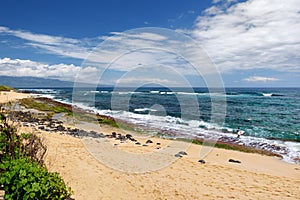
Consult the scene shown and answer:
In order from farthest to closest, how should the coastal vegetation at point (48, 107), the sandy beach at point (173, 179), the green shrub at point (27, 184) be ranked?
the coastal vegetation at point (48, 107)
the sandy beach at point (173, 179)
the green shrub at point (27, 184)

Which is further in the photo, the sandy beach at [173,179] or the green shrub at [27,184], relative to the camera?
the sandy beach at [173,179]

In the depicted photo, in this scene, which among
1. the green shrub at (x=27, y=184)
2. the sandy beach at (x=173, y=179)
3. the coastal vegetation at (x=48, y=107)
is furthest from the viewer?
the coastal vegetation at (x=48, y=107)

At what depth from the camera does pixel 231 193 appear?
7500 mm

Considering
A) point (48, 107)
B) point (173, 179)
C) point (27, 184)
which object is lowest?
point (173, 179)

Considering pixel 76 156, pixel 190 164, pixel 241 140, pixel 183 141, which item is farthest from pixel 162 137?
pixel 76 156

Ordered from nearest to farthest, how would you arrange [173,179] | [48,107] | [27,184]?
[27,184] < [173,179] < [48,107]

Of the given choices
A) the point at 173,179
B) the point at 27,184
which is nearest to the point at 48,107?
the point at 173,179

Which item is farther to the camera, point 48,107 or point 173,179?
point 48,107

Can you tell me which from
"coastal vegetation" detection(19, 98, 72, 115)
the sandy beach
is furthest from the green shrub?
"coastal vegetation" detection(19, 98, 72, 115)

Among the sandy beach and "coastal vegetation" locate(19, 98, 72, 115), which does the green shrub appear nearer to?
the sandy beach

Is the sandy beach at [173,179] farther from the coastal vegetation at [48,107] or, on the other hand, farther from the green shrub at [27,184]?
the coastal vegetation at [48,107]

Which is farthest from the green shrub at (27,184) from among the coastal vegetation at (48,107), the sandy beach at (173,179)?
the coastal vegetation at (48,107)

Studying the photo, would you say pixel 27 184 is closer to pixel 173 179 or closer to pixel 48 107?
pixel 173 179

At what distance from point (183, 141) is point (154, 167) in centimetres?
714
